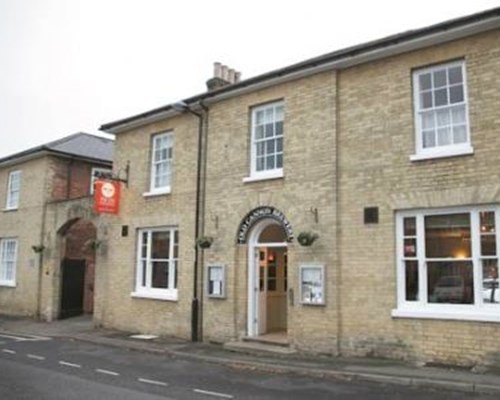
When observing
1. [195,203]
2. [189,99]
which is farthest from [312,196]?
[189,99]

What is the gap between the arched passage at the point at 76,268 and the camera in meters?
21.2

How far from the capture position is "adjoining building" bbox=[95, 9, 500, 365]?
10.8 m

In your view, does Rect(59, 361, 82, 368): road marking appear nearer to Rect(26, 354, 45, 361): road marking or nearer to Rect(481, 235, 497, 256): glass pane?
Rect(26, 354, 45, 361): road marking

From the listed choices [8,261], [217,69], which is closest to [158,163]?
[217,69]

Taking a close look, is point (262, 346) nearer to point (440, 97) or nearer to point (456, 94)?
point (440, 97)

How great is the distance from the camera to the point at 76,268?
21875 millimetres

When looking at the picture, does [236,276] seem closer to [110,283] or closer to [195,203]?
[195,203]

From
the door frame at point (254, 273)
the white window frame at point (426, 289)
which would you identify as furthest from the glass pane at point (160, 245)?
the white window frame at point (426, 289)

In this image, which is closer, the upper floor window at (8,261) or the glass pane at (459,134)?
the glass pane at (459,134)

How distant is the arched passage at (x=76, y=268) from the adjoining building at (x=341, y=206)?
17.3ft

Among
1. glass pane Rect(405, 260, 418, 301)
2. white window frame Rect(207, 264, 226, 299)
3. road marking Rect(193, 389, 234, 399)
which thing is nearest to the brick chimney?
white window frame Rect(207, 264, 226, 299)

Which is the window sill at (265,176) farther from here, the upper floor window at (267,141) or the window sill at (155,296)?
the window sill at (155,296)

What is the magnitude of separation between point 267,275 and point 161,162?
4.77m

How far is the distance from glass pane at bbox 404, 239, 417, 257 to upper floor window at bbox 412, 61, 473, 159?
1.69 metres
